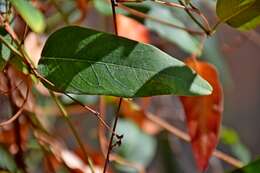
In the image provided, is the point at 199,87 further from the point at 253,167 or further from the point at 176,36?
the point at 176,36

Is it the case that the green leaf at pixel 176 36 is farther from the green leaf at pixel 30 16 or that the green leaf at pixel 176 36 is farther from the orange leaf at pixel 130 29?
the green leaf at pixel 30 16

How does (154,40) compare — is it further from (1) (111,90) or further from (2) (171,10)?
(1) (111,90)

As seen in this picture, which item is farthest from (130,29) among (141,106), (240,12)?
(240,12)

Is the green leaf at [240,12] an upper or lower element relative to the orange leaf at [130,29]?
upper

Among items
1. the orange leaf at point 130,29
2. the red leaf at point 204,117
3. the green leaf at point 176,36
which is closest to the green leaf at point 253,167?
the red leaf at point 204,117

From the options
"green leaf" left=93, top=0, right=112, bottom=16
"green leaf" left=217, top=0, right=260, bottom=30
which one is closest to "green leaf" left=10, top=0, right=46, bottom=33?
"green leaf" left=217, top=0, right=260, bottom=30

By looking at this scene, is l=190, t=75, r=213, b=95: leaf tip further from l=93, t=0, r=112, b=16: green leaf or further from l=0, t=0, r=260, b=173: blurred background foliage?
l=93, t=0, r=112, b=16: green leaf
